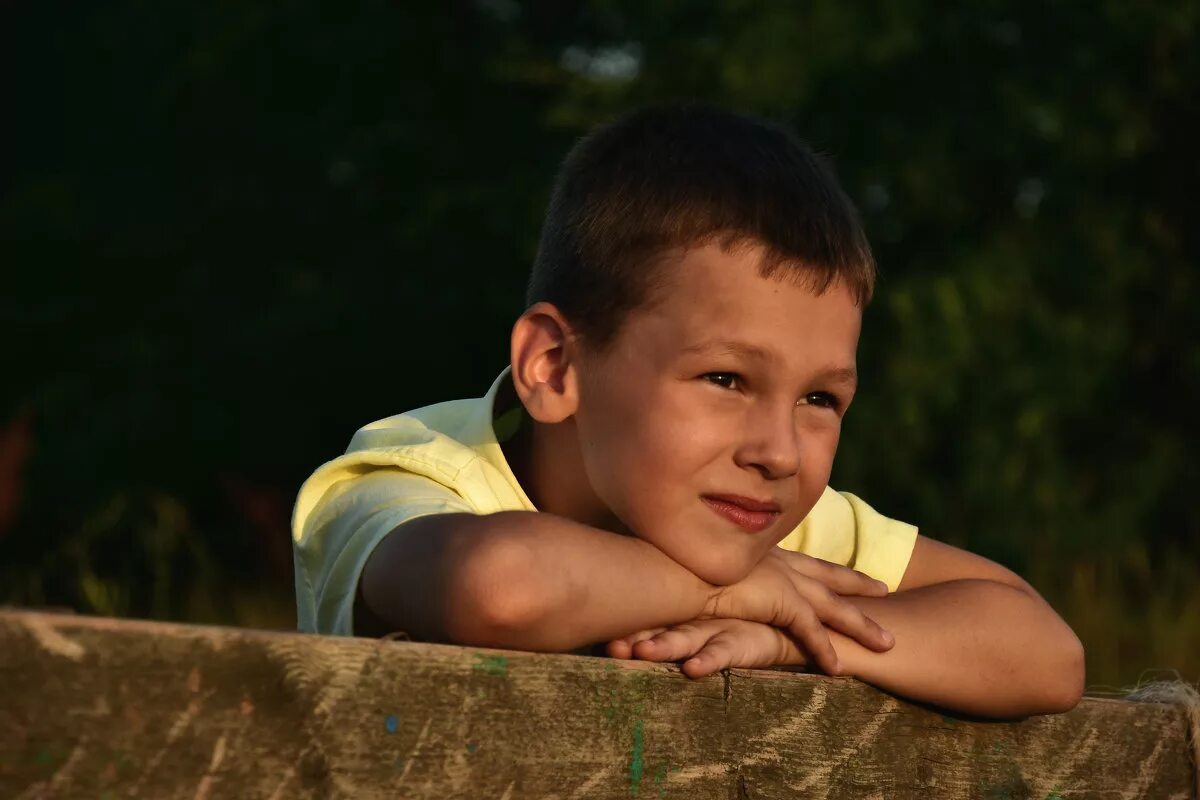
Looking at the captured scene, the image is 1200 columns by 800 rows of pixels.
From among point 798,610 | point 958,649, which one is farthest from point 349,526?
point 958,649

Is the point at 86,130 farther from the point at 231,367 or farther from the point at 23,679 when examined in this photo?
the point at 23,679

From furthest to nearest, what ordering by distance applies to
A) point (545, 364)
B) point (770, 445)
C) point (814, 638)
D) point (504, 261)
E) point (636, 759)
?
point (504, 261) < point (545, 364) < point (770, 445) < point (814, 638) < point (636, 759)

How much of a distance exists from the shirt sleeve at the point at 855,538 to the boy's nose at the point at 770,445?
509 mm

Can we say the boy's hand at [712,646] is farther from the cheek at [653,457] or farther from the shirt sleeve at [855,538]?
the shirt sleeve at [855,538]

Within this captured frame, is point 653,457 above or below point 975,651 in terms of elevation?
above

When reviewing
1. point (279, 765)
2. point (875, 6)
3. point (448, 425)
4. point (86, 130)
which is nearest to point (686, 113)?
point (448, 425)

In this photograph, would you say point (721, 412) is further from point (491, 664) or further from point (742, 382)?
point (491, 664)

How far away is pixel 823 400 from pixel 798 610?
372mm

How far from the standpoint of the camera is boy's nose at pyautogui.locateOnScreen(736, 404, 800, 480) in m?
2.24

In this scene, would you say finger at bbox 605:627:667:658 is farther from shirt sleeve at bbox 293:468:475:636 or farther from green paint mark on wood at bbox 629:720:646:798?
shirt sleeve at bbox 293:468:475:636

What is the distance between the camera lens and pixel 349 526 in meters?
2.32

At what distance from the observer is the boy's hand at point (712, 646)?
1907 mm

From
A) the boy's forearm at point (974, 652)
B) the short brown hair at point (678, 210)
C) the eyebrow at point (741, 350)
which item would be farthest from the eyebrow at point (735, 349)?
the boy's forearm at point (974, 652)

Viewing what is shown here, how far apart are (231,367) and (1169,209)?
206 inches
